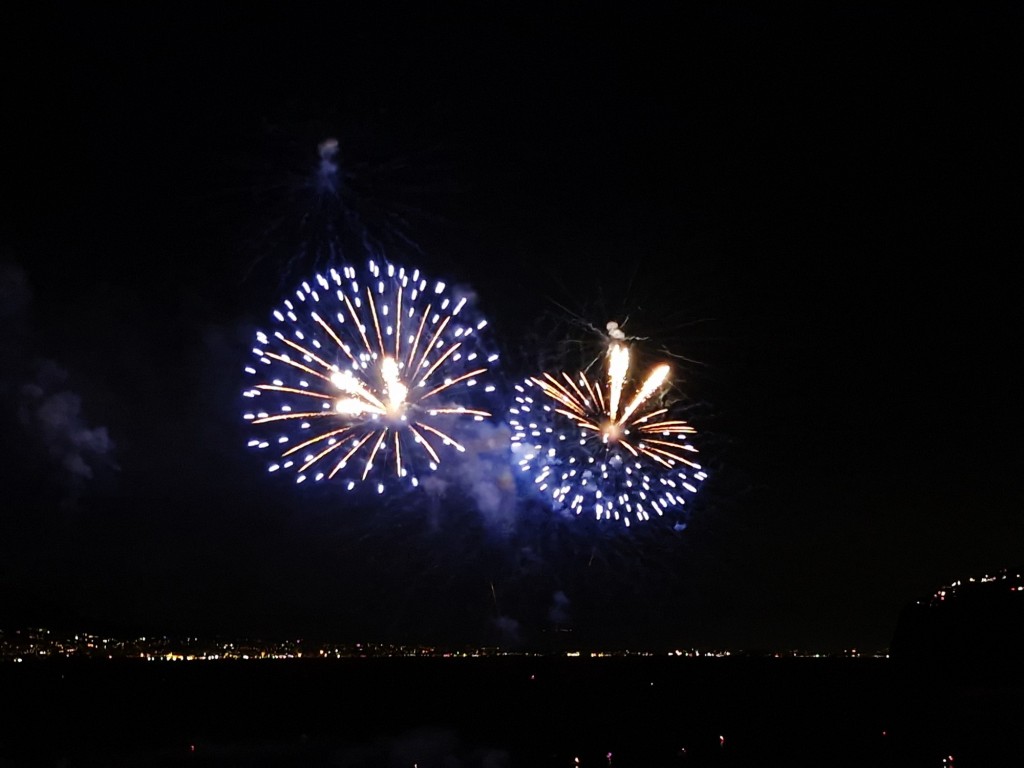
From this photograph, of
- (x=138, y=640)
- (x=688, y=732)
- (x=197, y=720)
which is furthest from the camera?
(x=138, y=640)

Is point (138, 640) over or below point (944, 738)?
over

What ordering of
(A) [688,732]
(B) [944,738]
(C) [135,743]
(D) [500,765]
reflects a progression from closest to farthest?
(D) [500,765] < (B) [944,738] < (A) [688,732] < (C) [135,743]

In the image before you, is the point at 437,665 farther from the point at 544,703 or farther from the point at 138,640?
the point at 138,640

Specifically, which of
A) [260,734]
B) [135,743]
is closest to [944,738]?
[260,734]

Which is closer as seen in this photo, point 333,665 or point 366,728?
point 366,728

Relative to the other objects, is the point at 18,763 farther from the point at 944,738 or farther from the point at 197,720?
the point at 944,738

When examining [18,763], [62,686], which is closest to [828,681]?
[18,763]
